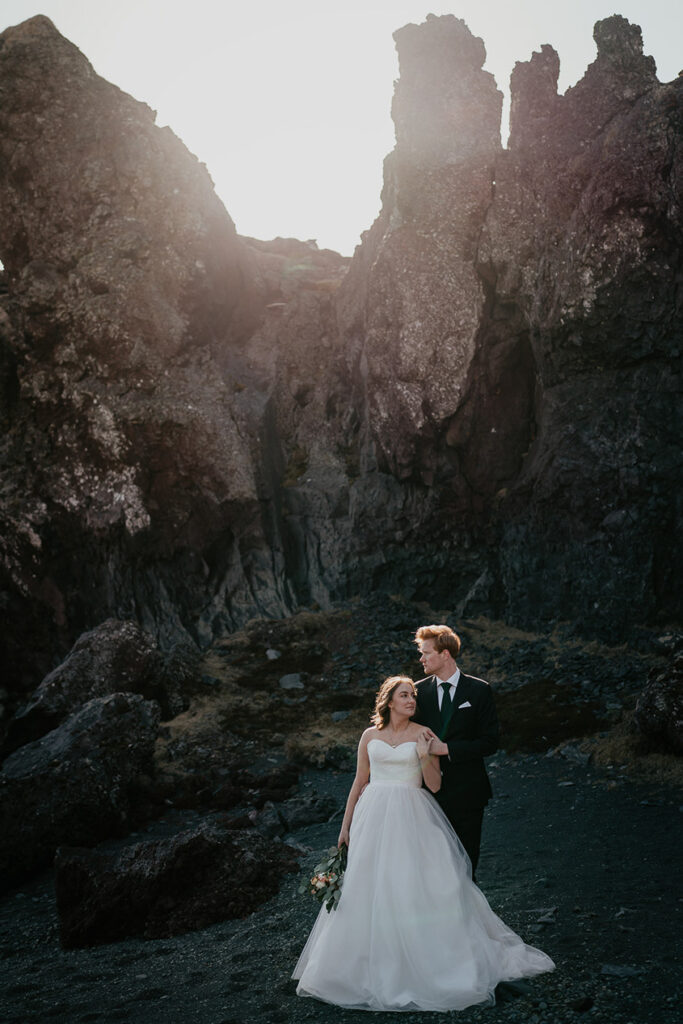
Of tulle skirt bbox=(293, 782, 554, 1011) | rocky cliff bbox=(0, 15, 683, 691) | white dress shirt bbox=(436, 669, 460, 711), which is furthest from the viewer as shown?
rocky cliff bbox=(0, 15, 683, 691)

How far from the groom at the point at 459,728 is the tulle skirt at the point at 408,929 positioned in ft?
0.88

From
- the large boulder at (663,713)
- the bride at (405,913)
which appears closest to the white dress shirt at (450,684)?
the bride at (405,913)

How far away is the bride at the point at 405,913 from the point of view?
574 centimetres

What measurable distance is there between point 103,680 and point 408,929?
15.6 meters

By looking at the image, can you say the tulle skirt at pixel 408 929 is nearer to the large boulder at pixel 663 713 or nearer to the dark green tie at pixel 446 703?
the dark green tie at pixel 446 703

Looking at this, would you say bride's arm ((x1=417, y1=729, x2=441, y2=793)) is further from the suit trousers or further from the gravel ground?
the gravel ground

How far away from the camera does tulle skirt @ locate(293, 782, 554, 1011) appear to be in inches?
225

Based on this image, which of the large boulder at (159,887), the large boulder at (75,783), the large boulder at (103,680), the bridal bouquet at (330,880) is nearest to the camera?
the bridal bouquet at (330,880)

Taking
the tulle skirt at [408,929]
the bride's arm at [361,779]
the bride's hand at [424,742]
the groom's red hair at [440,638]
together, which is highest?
the groom's red hair at [440,638]

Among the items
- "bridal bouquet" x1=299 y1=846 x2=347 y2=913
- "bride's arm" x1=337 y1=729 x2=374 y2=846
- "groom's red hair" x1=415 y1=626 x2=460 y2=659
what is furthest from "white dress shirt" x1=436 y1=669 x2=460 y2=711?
"bridal bouquet" x1=299 y1=846 x2=347 y2=913

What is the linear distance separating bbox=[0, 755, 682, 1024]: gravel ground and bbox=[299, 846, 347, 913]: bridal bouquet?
29.1 inches

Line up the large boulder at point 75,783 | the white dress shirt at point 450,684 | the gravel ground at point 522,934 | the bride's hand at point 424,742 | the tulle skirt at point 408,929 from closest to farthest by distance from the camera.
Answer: the tulle skirt at point 408,929 < the gravel ground at point 522,934 < the bride's hand at point 424,742 < the white dress shirt at point 450,684 < the large boulder at point 75,783

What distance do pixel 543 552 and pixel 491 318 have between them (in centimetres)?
832

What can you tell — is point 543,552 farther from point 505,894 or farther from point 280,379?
point 505,894
